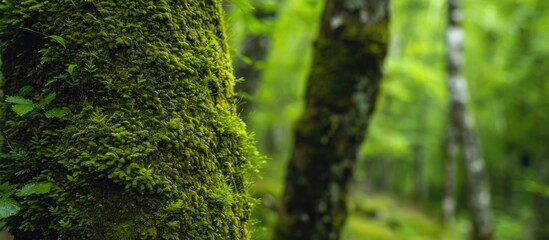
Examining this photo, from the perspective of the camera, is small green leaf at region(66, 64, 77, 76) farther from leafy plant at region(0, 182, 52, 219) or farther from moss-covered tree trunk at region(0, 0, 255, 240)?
leafy plant at region(0, 182, 52, 219)

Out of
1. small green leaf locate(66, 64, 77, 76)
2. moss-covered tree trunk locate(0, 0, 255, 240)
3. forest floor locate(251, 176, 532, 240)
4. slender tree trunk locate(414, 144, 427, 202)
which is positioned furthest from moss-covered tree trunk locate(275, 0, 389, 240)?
slender tree trunk locate(414, 144, 427, 202)

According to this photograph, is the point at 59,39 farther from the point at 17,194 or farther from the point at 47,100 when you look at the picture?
the point at 17,194

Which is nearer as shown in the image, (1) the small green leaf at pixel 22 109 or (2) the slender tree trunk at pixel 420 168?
(1) the small green leaf at pixel 22 109

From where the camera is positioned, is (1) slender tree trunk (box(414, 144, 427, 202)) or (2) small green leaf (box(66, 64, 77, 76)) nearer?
(2) small green leaf (box(66, 64, 77, 76))

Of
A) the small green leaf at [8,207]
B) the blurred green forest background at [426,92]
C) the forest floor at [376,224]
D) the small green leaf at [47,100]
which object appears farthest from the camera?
the forest floor at [376,224]

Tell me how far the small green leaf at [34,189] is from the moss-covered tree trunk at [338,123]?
3.04 m

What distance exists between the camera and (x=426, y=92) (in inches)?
928

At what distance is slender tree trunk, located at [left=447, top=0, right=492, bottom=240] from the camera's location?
737 cm

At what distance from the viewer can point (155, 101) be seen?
4.74ft

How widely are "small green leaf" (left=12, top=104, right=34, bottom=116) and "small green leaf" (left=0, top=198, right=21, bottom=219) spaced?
284mm

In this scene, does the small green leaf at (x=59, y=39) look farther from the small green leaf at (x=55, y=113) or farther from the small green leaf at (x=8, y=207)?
the small green leaf at (x=8, y=207)

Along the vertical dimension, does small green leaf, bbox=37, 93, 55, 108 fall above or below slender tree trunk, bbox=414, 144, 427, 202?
above

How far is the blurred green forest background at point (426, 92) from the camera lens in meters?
7.70

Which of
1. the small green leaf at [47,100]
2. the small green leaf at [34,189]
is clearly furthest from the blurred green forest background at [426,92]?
the small green leaf at [34,189]
